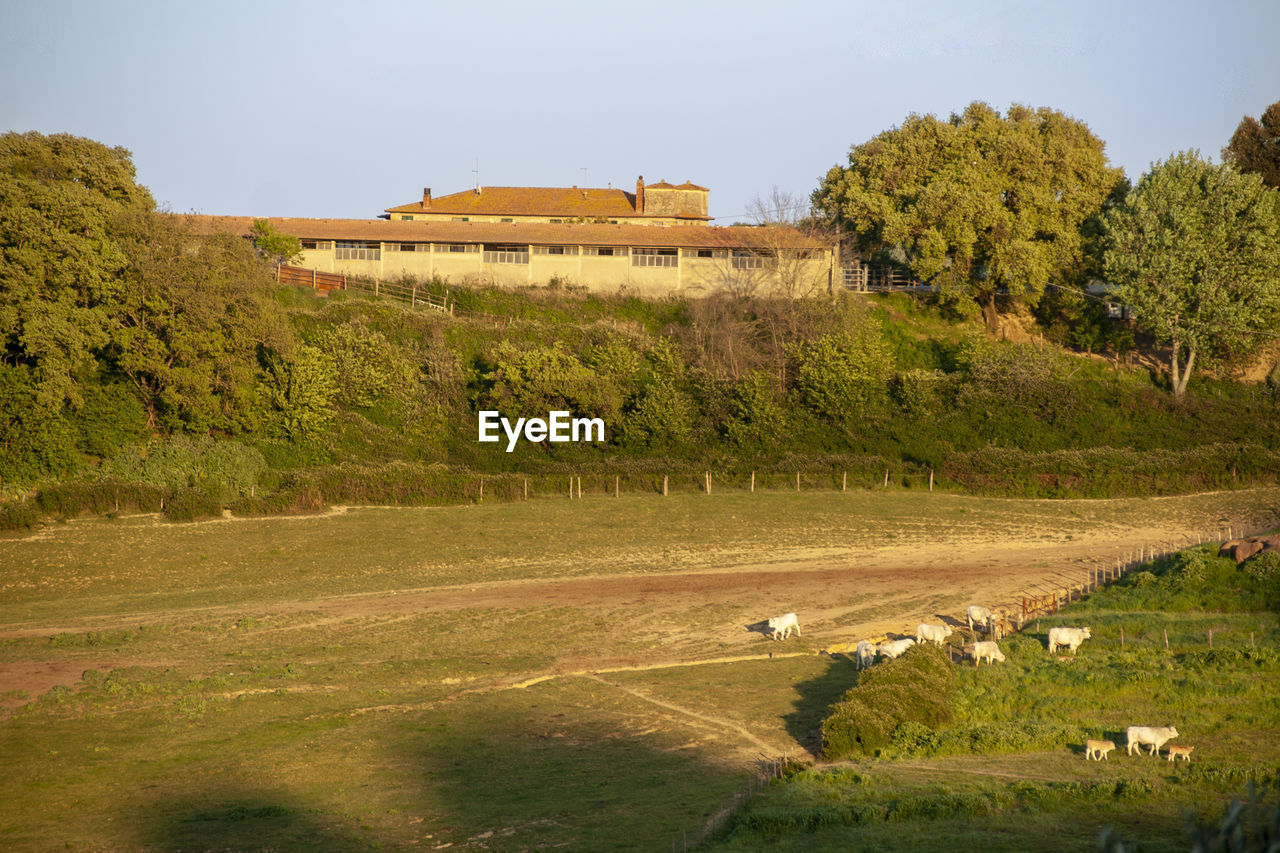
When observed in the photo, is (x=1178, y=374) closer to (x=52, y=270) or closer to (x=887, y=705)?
(x=887, y=705)

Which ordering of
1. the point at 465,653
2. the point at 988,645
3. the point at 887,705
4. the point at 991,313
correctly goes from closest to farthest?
1. the point at 887,705
2. the point at 988,645
3. the point at 465,653
4. the point at 991,313

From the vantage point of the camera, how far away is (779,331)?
62.5 meters

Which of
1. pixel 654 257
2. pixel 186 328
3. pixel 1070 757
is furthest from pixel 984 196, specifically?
pixel 1070 757

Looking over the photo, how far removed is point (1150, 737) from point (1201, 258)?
154 feet

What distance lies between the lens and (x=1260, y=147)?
6500 centimetres

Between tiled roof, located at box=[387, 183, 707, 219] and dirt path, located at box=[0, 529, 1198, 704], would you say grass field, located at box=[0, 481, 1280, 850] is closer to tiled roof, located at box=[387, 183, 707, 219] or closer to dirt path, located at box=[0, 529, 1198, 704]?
dirt path, located at box=[0, 529, 1198, 704]

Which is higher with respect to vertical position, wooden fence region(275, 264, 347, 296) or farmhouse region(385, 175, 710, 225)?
farmhouse region(385, 175, 710, 225)

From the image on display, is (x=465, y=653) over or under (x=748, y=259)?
under

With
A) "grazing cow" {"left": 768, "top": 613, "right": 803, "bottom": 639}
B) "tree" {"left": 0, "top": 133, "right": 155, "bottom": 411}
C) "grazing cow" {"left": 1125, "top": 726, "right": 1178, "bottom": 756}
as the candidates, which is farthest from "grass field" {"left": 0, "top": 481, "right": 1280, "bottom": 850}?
"tree" {"left": 0, "top": 133, "right": 155, "bottom": 411}

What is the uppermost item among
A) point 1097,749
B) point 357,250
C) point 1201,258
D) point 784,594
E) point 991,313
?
point 357,250

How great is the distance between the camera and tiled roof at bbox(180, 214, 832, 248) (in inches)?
2704

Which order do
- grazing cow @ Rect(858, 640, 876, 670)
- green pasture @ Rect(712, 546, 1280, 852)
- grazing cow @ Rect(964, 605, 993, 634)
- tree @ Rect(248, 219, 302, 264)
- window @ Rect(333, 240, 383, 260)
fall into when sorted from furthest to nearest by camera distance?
window @ Rect(333, 240, 383, 260)
tree @ Rect(248, 219, 302, 264)
grazing cow @ Rect(964, 605, 993, 634)
grazing cow @ Rect(858, 640, 876, 670)
green pasture @ Rect(712, 546, 1280, 852)

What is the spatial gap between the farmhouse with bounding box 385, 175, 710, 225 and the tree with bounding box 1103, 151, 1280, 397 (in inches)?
1381

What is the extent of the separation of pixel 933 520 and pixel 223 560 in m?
29.1
